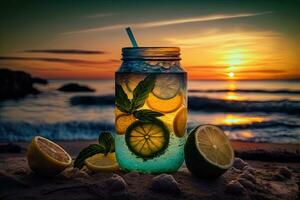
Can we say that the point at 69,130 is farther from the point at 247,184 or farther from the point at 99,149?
the point at 247,184

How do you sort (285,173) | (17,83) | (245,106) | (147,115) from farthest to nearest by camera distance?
(17,83) < (245,106) < (285,173) < (147,115)

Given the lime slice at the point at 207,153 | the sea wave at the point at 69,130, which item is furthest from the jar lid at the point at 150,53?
the sea wave at the point at 69,130

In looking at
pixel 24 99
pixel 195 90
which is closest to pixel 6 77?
pixel 24 99

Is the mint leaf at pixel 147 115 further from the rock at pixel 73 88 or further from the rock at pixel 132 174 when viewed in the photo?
the rock at pixel 73 88

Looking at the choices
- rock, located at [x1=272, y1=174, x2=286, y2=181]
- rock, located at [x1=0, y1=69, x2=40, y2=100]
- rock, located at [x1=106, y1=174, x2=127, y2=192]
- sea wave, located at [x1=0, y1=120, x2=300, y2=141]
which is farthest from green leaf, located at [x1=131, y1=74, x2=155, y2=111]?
rock, located at [x1=0, y1=69, x2=40, y2=100]

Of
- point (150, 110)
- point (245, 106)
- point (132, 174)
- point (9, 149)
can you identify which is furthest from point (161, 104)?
point (245, 106)

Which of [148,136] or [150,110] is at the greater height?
[150,110]

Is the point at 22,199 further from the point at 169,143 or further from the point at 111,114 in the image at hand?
the point at 111,114
